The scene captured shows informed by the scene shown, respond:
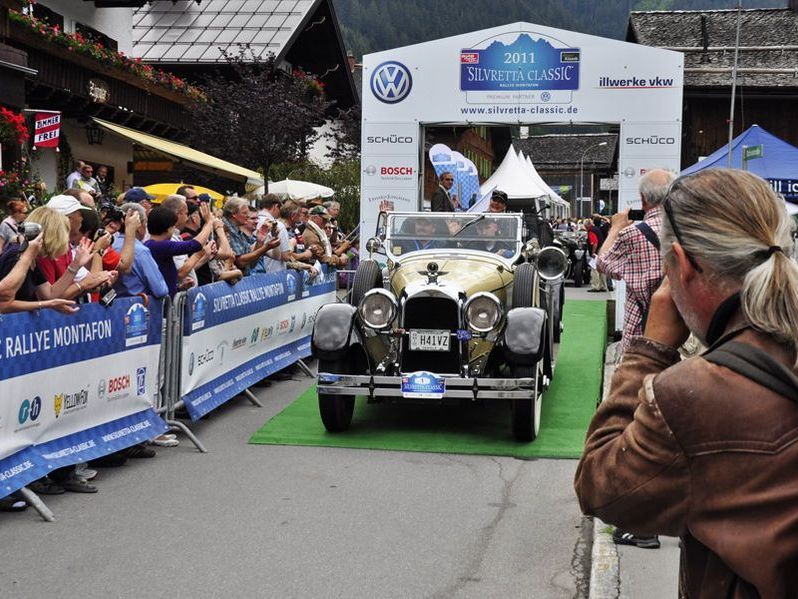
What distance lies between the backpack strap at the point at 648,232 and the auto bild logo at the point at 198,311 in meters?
4.21

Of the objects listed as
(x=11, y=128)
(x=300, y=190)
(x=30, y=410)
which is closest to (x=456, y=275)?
(x=30, y=410)

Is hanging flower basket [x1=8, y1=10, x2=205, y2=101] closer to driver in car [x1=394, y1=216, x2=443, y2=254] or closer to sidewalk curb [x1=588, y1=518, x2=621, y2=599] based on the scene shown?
driver in car [x1=394, y1=216, x2=443, y2=254]

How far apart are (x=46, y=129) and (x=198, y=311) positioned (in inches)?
413

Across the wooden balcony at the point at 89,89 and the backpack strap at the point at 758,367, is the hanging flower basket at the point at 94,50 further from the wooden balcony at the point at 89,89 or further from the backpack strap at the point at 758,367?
the backpack strap at the point at 758,367

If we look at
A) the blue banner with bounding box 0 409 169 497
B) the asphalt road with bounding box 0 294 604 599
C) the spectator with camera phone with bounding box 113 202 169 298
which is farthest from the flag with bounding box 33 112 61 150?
the asphalt road with bounding box 0 294 604 599

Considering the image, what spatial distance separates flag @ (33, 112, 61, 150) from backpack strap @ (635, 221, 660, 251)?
13.9 metres

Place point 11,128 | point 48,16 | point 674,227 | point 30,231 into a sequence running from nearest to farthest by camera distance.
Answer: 1. point 674,227
2. point 30,231
3. point 11,128
4. point 48,16

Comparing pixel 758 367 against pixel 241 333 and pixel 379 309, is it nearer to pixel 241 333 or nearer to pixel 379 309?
pixel 379 309

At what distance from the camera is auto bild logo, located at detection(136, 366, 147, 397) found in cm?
736

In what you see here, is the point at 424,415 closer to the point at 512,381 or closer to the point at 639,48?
the point at 512,381

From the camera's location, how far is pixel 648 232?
537 centimetres

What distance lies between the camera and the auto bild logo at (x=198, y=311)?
8352 mm

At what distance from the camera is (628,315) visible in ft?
17.9

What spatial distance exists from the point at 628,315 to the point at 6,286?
143 inches
